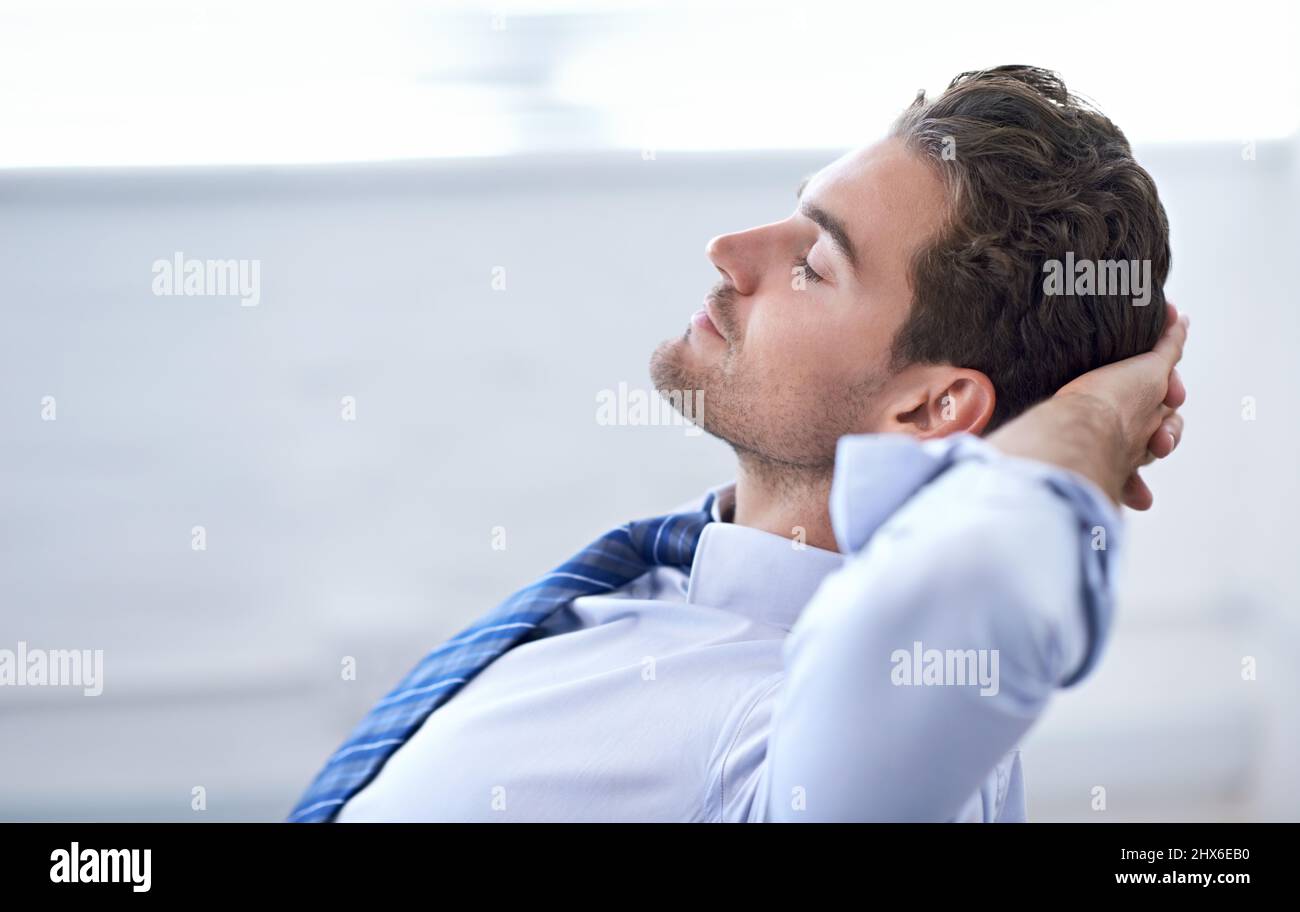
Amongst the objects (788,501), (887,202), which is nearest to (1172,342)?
(887,202)

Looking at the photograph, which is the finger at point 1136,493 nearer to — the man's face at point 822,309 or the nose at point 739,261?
the man's face at point 822,309

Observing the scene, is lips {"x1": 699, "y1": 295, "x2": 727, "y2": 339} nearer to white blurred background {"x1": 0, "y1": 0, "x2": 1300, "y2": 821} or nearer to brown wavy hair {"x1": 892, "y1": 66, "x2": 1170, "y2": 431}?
brown wavy hair {"x1": 892, "y1": 66, "x2": 1170, "y2": 431}

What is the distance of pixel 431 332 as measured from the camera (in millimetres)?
1871

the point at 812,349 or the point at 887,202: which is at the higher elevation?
the point at 887,202

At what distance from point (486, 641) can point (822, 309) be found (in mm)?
567

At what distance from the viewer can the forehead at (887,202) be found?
44.9 inches

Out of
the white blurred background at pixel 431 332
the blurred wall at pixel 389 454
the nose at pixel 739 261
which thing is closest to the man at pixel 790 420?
the nose at pixel 739 261

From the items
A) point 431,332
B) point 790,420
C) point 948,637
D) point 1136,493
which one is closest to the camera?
point 948,637

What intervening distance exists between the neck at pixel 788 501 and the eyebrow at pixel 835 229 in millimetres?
257

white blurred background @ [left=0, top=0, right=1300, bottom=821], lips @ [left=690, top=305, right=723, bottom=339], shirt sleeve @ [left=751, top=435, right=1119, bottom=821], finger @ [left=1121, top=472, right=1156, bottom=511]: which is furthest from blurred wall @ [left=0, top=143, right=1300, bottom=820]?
A: shirt sleeve @ [left=751, top=435, right=1119, bottom=821]

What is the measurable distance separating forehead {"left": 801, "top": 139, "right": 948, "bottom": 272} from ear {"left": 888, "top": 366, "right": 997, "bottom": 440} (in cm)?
14

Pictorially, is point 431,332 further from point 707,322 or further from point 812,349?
point 812,349

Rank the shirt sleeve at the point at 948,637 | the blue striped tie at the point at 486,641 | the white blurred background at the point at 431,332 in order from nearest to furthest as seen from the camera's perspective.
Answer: the shirt sleeve at the point at 948,637
the blue striped tie at the point at 486,641
the white blurred background at the point at 431,332
